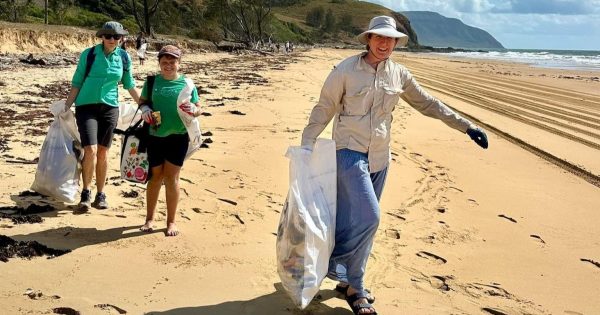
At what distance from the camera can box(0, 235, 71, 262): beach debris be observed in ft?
12.5

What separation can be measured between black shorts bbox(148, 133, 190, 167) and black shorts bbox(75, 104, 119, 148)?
2.75ft

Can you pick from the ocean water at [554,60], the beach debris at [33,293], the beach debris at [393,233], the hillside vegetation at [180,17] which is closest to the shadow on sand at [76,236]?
the beach debris at [33,293]

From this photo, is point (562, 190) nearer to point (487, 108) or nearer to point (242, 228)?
point (242, 228)

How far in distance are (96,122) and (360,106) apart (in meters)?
2.65

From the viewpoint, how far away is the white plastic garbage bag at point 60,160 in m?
4.93

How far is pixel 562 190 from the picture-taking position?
7.02 m

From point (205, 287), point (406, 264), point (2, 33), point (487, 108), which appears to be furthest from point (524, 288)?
point (2, 33)

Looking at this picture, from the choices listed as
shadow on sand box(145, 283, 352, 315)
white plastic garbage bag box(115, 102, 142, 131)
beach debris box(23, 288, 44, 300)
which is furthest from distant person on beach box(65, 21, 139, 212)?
shadow on sand box(145, 283, 352, 315)

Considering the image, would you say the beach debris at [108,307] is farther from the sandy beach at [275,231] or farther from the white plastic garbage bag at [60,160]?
the white plastic garbage bag at [60,160]

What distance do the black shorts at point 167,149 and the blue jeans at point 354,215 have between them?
1.49 m

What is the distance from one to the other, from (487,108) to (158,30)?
4661 centimetres

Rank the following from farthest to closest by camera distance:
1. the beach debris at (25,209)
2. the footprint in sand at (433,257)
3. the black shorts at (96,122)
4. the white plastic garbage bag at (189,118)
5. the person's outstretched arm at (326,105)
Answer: the black shorts at (96,122), the beach debris at (25,209), the footprint in sand at (433,257), the white plastic garbage bag at (189,118), the person's outstretched arm at (326,105)

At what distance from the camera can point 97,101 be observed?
16.1 feet

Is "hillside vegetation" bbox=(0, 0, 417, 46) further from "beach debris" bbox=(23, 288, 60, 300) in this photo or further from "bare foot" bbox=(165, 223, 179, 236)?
"beach debris" bbox=(23, 288, 60, 300)
